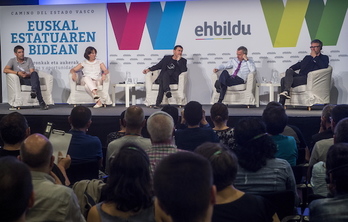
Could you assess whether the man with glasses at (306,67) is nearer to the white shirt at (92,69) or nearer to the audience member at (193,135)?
the white shirt at (92,69)

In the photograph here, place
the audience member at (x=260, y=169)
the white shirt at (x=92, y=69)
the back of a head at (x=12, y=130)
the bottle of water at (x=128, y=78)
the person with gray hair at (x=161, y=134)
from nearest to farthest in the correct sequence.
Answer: the audience member at (x=260, y=169)
the person with gray hair at (x=161, y=134)
the back of a head at (x=12, y=130)
the white shirt at (x=92, y=69)
the bottle of water at (x=128, y=78)

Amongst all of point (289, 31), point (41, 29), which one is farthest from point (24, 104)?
point (289, 31)

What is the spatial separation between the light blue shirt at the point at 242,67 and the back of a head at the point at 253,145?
5.67 m

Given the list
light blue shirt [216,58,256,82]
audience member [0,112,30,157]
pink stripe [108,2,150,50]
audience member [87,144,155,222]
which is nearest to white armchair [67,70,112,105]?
pink stripe [108,2,150,50]

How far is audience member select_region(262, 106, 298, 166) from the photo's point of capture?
134 inches

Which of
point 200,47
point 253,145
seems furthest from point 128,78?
point 253,145

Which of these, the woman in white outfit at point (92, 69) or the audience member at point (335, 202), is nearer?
the audience member at point (335, 202)

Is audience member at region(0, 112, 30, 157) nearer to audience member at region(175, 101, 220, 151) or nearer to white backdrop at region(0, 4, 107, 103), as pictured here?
audience member at region(175, 101, 220, 151)

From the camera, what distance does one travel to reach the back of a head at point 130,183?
6.30ft

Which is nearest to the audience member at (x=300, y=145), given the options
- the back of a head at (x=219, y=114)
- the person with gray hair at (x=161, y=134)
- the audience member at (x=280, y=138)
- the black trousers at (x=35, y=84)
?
the audience member at (x=280, y=138)

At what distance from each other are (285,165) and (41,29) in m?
7.82

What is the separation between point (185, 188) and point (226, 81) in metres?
7.14

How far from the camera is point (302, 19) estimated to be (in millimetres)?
8898

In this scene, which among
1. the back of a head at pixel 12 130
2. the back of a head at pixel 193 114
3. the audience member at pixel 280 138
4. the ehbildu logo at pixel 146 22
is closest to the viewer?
the back of a head at pixel 12 130
